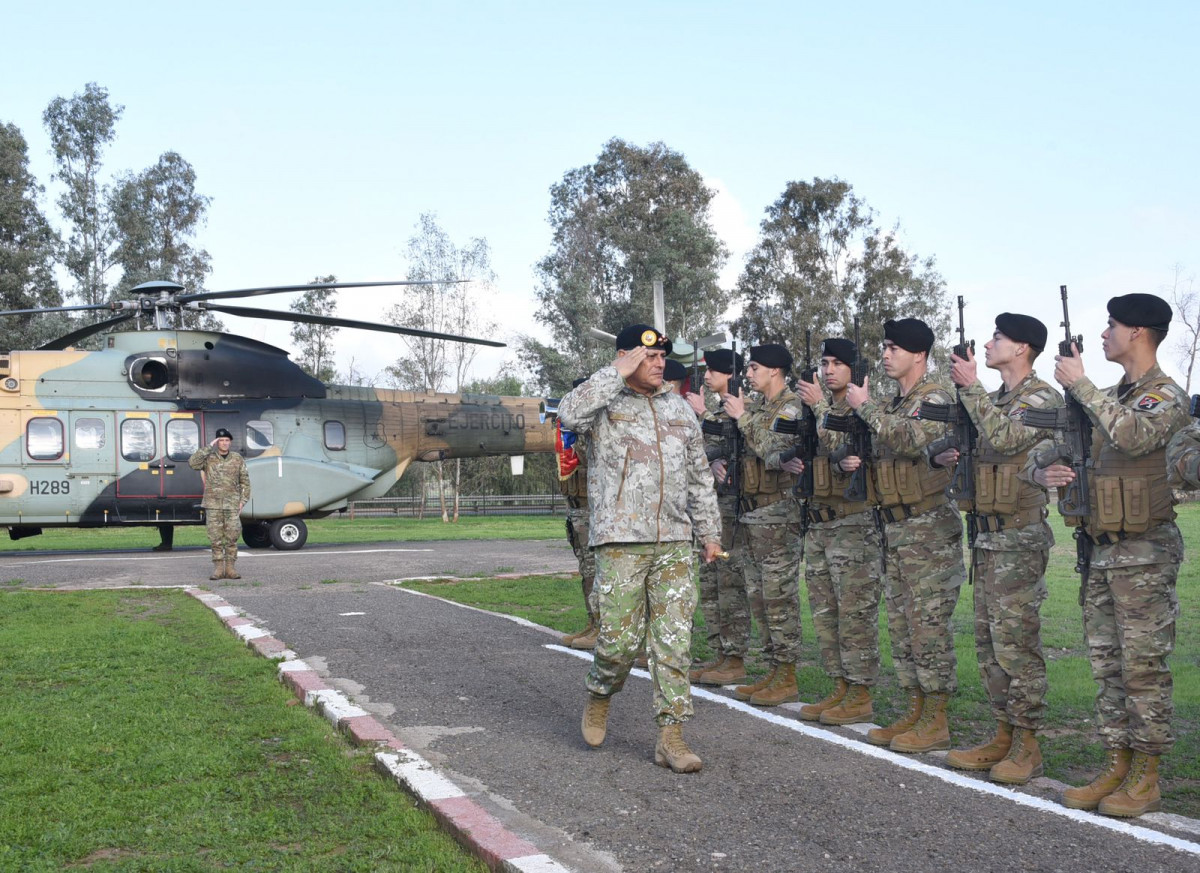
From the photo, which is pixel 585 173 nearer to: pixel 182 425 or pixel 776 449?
pixel 182 425

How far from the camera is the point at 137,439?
62.6 ft

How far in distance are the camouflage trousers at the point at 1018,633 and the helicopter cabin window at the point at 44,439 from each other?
1739 centimetres

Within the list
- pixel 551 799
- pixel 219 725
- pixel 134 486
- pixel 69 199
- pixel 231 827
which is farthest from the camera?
pixel 69 199

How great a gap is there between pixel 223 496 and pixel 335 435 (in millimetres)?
6004

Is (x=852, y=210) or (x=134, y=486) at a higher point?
(x=852, y=210)

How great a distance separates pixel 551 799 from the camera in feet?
15.9

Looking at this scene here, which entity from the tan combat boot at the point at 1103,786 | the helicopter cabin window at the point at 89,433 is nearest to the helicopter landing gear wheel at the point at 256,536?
the helicopter cabin window at the point at 89,433

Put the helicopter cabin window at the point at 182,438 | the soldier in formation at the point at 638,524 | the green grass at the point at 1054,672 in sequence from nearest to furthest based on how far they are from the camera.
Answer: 1. the green grass at the point at 1054,672
2. the soldier in formation at the point at 638,524
3. the helicopter cabin window at the point at 182,438

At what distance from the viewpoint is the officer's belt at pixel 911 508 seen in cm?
602

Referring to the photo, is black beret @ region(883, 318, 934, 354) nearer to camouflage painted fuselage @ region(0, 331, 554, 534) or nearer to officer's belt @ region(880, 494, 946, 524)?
officer's belt @ region(880, 494, 946, 524)

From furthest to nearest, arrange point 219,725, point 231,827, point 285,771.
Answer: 1. point 219,725
2. point 285,771
3. point 231,827

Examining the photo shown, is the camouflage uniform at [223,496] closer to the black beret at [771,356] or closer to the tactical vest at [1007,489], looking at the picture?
the black beret at [771,356]

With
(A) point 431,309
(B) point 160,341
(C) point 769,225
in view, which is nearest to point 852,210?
(C) point 769,225

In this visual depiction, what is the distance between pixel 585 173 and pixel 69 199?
71.2 feet
